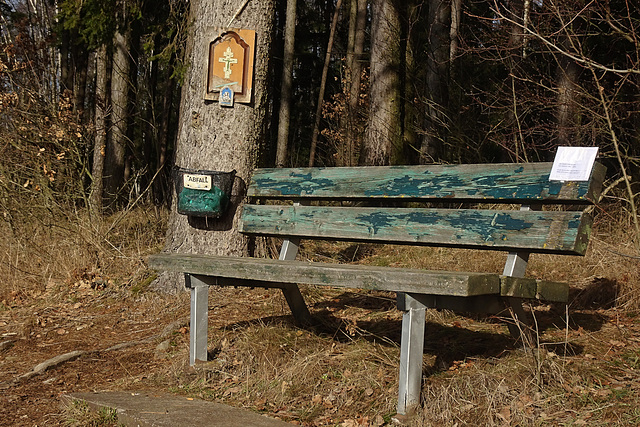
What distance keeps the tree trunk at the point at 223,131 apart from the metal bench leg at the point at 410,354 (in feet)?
8.74

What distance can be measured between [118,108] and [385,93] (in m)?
5.66

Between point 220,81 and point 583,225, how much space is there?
3.24 metres

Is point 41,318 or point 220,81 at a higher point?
point 220,81

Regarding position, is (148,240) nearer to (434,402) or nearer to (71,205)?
(71,205)

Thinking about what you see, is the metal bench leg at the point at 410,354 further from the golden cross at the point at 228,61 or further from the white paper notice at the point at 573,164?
the golden cross at the point at 228,61

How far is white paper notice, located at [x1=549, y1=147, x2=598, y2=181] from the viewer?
10.5 ft

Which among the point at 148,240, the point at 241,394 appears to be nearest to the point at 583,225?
the point at 241,394

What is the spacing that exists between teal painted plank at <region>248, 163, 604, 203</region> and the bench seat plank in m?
0.60

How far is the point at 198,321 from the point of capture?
393 centimetres

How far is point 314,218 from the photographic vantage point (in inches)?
164

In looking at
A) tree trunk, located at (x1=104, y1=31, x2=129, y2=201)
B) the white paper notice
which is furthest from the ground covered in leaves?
tree trunk, located at (x1=104, y1=31, x2=129, y2=201)

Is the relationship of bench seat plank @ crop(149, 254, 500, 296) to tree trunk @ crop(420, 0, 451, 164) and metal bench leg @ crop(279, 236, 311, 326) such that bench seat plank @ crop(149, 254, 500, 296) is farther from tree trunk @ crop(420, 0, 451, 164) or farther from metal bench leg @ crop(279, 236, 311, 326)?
tree trunk @ crop(420, 0, 451, 164)

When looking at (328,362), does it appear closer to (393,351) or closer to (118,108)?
(393,351)

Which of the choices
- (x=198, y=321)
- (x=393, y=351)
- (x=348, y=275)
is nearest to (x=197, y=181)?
(x=198, y=321)
